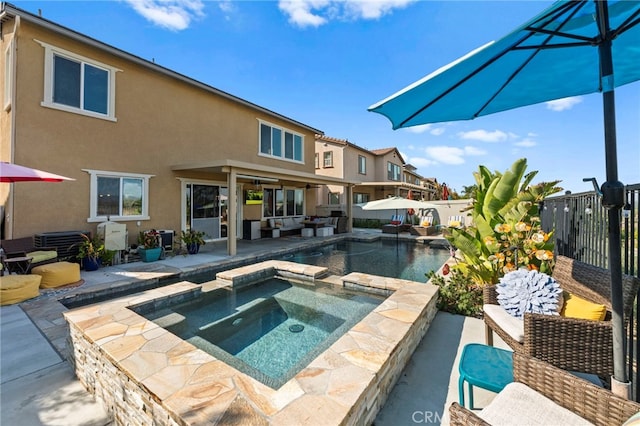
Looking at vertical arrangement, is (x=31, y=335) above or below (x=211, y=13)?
below

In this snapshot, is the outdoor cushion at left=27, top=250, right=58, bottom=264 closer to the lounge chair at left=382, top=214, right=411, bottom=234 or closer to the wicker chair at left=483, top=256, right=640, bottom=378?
the wicker chair at left=483, top=256, right=640, bottom=378

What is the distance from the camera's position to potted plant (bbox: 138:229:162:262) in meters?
8.98

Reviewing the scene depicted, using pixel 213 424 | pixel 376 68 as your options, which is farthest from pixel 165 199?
pixel 376 68

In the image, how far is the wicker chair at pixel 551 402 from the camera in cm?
172

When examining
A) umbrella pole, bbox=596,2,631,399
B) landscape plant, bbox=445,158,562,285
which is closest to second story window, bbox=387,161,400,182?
landscape plant, bbox=445,158,562,285

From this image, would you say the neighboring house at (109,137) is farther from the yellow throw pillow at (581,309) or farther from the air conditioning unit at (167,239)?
the yellow throw pillow at (581,309)

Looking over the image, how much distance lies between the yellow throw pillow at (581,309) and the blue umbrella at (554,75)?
3.44 feet

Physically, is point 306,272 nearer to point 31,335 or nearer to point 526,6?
point 31,335

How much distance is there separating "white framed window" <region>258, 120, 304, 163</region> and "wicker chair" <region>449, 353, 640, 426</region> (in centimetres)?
1397

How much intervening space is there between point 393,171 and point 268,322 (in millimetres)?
28249

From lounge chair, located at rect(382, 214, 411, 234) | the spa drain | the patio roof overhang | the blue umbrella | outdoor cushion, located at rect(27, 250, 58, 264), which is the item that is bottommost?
the spa drain

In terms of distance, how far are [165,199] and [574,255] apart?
11.6 meters

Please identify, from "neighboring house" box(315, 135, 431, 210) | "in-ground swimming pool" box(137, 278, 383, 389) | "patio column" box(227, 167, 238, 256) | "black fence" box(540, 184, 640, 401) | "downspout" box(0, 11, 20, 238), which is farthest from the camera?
"neighboring house" box(315, 135, 431, 210)

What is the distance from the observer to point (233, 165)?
9367mm
